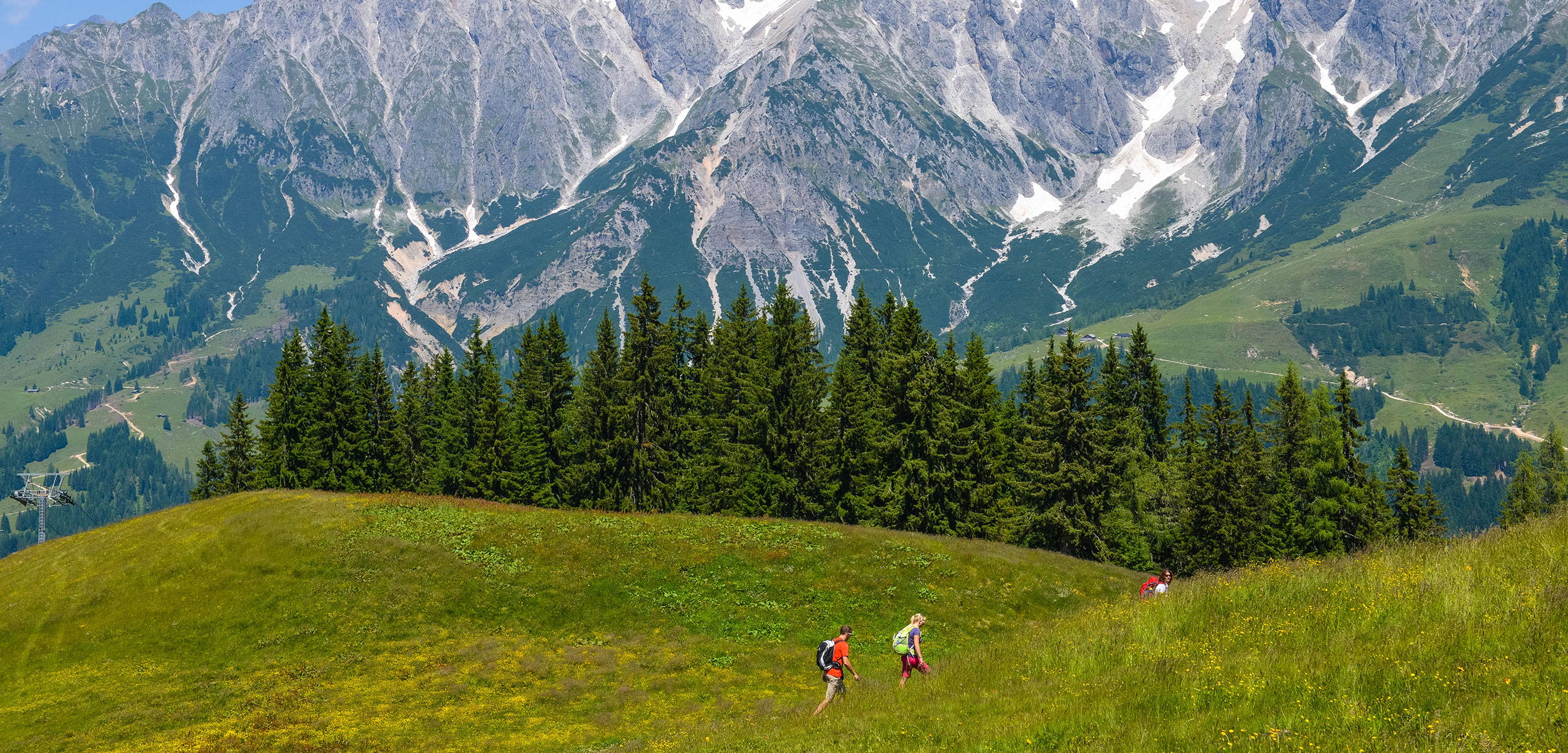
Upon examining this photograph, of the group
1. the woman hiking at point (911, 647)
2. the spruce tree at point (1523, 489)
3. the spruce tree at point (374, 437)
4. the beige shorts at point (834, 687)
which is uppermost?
the spruce tree at point (374, 437)

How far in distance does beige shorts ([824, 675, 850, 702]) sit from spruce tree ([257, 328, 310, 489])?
64.2 m

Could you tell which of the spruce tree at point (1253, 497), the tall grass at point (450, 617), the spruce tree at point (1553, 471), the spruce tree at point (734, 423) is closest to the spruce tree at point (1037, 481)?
the tall grass at point (450, 617)

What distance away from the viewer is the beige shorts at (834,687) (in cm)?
2789

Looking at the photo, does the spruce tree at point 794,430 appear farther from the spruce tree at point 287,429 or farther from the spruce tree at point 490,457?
the spruce tree at point 287,429

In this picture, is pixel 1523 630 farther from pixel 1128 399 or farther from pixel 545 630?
pixel 1128 399

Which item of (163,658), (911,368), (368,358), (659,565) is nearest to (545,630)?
(659,565)

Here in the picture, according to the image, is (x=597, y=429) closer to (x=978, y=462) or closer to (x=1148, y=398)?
(x=978, y=462)

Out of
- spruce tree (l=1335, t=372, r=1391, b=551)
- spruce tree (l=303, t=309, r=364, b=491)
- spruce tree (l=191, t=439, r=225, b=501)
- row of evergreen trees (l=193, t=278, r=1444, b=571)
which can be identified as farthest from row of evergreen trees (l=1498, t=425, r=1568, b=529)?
spruce tree (l=191, t=439, r=225, b=501)

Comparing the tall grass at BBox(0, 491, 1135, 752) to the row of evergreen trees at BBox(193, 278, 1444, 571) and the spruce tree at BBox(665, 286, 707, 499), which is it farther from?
the spruce tree at BBox(665, 286, 707, 499)

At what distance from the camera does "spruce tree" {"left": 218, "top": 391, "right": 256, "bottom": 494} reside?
294 ft

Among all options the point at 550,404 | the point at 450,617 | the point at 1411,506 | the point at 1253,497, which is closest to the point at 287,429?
the point at 550,404

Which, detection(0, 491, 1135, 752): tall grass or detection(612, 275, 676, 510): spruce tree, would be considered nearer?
detection(0, 491, 1135, 752): tall grass

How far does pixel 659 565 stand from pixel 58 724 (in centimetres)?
2386

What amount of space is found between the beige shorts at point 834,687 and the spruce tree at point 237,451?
7723cm
